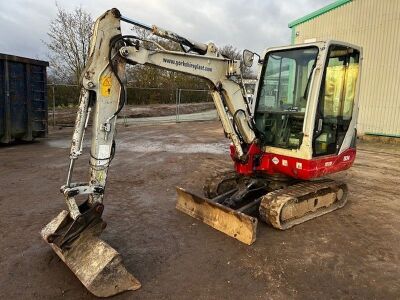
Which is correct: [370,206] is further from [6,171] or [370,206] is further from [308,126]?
[6,171]

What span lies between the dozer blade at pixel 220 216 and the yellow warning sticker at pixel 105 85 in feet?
7.11

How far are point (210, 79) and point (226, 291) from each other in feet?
8.82

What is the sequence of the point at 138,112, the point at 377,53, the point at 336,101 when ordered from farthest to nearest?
1. the point at 138,112
2. the point at 377,53
3. the point at 336,101

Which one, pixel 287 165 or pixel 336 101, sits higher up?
pixel 336 101

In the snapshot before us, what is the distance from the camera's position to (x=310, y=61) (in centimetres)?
541

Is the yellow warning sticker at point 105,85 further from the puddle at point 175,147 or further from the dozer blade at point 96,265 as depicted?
the puddle at point 175,147

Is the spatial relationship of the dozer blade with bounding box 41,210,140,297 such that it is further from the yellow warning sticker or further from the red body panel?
the red body panel

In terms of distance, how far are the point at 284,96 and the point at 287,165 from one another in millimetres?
1095

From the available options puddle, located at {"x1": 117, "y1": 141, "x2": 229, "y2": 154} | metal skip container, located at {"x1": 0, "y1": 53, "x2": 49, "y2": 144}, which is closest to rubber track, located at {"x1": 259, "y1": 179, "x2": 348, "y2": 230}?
puddle, located at {"x1": 117, "y1": 141, "x2": 229, "y2": 154}

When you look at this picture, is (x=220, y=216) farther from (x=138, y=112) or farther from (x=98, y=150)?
(x=138, y=112)

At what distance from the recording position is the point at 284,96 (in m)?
5.76

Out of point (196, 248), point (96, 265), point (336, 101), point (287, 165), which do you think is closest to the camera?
point (96, 265)

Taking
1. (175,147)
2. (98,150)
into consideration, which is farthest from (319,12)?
(98,150)

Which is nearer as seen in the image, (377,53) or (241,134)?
(241,134)
